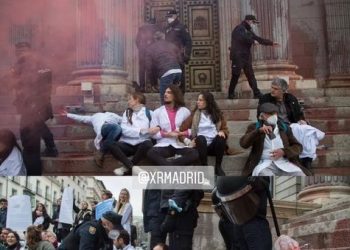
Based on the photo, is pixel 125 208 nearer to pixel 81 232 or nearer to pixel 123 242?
pixel 123 242

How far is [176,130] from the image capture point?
28.2 ft

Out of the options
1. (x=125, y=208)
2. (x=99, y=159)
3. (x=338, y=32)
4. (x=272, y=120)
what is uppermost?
(x=338, y=32)

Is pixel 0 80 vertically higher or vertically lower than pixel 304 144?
higher

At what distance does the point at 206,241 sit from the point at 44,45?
8467 mm

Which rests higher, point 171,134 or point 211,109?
point 211,109

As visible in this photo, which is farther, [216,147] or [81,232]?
[216,147]

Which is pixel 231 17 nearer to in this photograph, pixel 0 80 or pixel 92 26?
pixel 92 26

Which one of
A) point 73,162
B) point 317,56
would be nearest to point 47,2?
point 317,56

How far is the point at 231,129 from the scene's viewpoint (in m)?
10.4

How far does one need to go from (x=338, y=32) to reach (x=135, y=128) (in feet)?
25.3

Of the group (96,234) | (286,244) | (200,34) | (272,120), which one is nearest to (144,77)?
(200,34)

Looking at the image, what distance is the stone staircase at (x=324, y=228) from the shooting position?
25.6ft

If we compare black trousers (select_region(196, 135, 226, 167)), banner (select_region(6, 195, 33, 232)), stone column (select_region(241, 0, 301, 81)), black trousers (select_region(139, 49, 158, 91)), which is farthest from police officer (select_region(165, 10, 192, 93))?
banner (select_region(6, 195, 33, 232))

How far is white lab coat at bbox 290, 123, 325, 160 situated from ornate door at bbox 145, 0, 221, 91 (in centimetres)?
629
